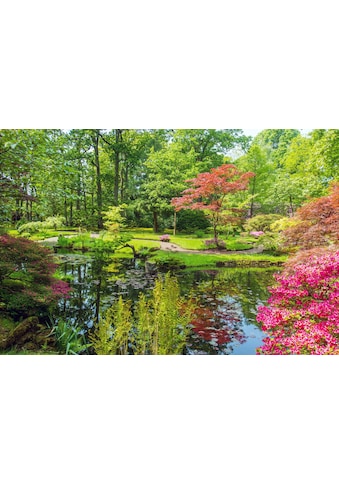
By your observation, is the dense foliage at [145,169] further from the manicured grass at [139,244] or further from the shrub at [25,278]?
the shrub at [25,278]

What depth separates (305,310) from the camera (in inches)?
112

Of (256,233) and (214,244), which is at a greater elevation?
(256,233)

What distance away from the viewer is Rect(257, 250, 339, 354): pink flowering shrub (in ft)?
8.86

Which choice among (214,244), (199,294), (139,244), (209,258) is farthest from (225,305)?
(139,244)

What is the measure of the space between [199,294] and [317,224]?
1.59 m

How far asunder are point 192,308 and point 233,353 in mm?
632

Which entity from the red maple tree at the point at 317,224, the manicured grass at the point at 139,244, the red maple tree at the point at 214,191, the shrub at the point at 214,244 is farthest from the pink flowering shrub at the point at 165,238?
the red maple tree at the point at 317,224

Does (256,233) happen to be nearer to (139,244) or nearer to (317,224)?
(317,224)

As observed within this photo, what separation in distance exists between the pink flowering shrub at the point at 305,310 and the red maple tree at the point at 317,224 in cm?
19

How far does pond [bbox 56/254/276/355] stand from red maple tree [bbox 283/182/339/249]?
489 millimetres

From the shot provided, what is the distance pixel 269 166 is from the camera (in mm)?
3373

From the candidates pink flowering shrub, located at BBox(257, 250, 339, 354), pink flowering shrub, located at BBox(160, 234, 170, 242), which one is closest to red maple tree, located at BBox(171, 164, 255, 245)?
pink flowering shrub, located at BBox(160, 234, 170, 242)

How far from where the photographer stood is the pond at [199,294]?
2891mm
